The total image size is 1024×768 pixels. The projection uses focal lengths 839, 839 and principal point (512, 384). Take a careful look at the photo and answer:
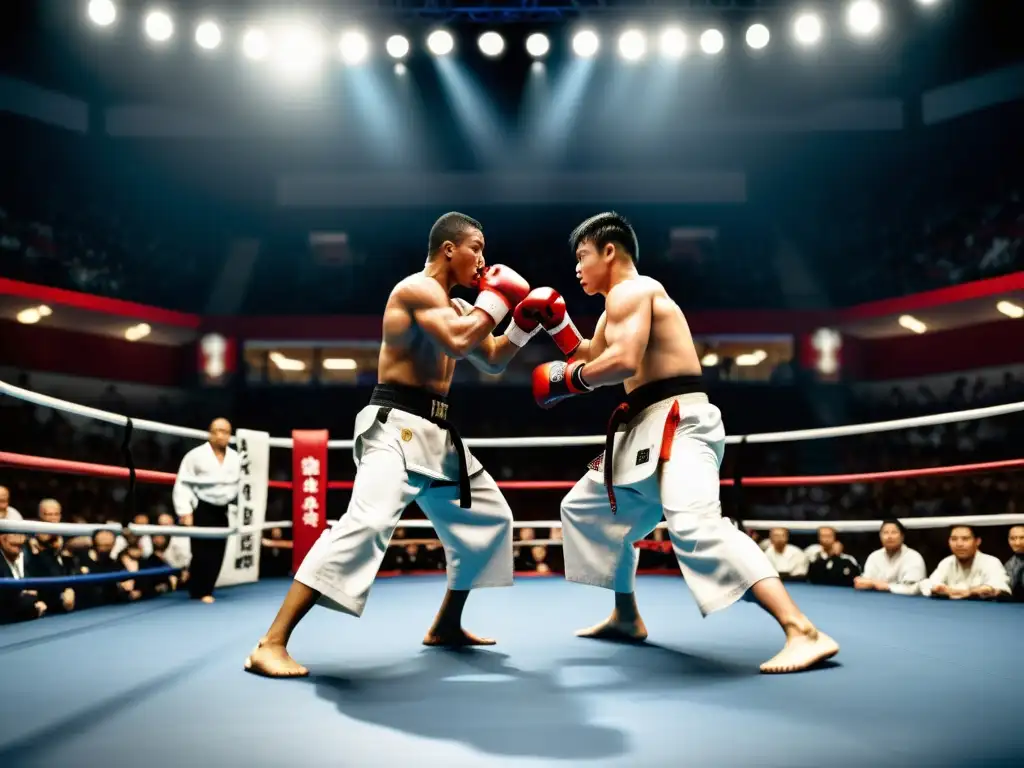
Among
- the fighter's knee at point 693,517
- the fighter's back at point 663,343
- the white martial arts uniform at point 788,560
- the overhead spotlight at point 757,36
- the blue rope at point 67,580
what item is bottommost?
the white martial arts uniform at point 788,560

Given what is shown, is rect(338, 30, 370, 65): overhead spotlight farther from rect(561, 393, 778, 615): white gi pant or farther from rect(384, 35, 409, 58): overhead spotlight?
rect(561, 393, 778, 615): white gi pant

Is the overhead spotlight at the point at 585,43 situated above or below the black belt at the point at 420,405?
above

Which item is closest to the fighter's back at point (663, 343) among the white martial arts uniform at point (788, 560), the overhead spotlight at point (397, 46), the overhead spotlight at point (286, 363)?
the white martial arts uniform at point (788, 560)

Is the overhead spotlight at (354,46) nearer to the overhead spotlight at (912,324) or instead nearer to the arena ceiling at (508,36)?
the arena ceiling at (508,36)

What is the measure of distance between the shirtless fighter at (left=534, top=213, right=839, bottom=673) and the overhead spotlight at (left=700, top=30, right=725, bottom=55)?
17.9ft

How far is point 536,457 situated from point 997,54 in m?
8.51

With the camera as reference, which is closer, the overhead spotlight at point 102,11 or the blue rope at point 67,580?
the blue rope at point 67,580

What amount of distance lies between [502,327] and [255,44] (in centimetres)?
367

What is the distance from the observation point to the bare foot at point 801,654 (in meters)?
2.07

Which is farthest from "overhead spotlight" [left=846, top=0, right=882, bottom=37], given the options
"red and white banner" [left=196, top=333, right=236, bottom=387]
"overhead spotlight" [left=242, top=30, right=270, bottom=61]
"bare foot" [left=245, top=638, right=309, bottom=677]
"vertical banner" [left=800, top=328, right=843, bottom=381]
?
"red and white banner" [left=196, top=333, right=236, bottom=387]

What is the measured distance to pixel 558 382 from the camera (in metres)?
2.57

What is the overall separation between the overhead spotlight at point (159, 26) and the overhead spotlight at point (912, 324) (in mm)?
10204

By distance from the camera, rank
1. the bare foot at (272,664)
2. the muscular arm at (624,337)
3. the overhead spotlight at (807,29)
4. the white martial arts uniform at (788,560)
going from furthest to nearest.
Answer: the overhead spotlight at (807,29) → the white martial arts uniform at (788,560) → the muscular arm at (624,337) → the bare foot at (272,664)

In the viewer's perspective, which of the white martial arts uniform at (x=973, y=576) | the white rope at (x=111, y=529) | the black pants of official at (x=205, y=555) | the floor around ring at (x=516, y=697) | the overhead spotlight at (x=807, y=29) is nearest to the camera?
the floor around ring at (x=516, y=697)
